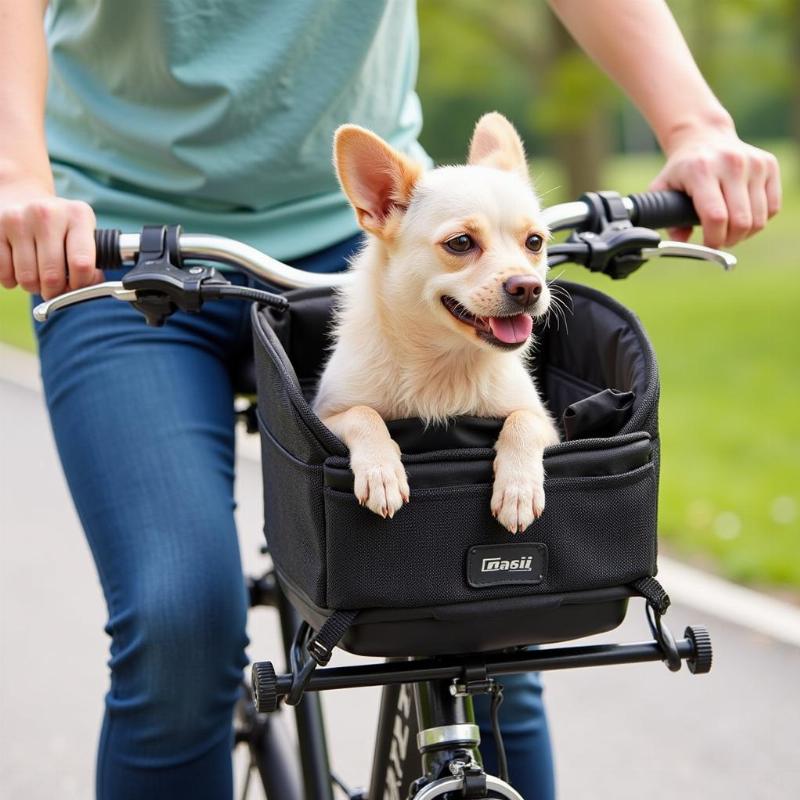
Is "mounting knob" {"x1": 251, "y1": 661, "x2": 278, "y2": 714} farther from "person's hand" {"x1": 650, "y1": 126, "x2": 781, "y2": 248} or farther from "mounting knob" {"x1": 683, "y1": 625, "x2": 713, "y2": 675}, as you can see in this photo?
"person's hand" {"x1": 650, "y1": 126, "x2": 781, "y2": 248}

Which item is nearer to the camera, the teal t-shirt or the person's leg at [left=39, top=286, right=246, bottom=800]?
the person's leg at [left=39, top=286, right=246, bottom=800]

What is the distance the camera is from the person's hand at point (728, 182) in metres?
2.23

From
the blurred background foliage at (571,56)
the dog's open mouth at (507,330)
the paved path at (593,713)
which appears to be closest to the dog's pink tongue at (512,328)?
the dog's open mouth at (507,330)

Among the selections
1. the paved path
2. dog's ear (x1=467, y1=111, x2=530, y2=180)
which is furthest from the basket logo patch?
the paved path

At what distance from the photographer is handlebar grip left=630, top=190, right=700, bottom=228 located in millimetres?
2301

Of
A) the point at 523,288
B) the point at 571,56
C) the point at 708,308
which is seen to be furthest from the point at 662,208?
the point at 571,56

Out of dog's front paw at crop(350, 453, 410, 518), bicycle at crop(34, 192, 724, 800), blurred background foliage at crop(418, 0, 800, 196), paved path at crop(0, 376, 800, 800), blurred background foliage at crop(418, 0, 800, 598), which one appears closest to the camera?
dog's front paw at crop(350, 453, 410, 518)

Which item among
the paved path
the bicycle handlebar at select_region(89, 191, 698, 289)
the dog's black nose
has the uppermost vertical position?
the bicycle handlebar at select_region(89, 191, 698, 289)

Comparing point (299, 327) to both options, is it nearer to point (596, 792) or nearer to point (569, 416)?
point (569, 416)

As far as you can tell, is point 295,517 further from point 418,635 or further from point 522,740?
point 522,740

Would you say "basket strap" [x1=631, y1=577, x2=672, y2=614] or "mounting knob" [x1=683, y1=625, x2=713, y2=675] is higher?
"basket strap" [x1=631, y1=577, x2=672, y2=614]

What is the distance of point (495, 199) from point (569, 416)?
0.46 metres

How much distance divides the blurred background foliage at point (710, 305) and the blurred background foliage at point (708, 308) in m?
0.02

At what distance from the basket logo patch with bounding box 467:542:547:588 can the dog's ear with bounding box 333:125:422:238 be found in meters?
0.73
